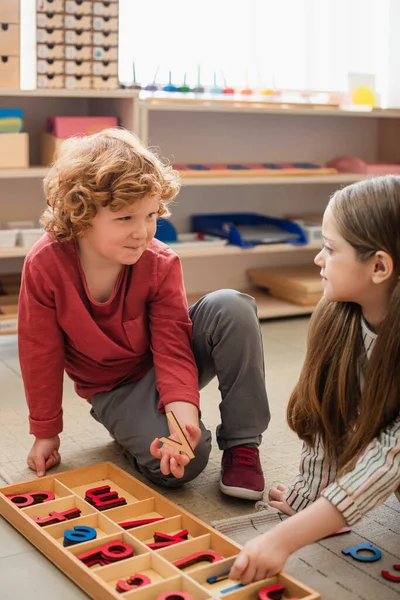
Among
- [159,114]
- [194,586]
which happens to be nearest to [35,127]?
[159,114]

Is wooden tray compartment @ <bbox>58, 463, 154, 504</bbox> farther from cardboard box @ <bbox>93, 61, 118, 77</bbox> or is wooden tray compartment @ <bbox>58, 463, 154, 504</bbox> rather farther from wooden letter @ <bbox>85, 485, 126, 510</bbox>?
cardboard box @ <bbox>93, 61, 118, 77</bbox>

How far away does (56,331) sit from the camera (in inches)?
55.3

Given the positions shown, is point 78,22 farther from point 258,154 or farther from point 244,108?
point 258,154

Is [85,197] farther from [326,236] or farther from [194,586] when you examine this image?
[194,586]

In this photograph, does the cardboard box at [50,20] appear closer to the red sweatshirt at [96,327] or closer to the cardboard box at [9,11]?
the cardboard box at [9,11]

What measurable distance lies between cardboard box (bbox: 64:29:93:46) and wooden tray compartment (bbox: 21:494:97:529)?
1.49 m

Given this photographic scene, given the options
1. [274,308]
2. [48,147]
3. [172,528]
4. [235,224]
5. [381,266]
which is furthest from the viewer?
[235,224]

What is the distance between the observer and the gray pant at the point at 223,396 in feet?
4.57

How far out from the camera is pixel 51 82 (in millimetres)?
2311

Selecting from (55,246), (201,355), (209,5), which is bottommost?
(201,355)

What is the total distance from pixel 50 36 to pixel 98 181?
1178mm

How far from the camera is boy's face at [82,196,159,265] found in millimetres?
1321

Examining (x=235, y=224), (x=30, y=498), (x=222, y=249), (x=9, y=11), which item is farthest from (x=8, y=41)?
(x=30, y=498)

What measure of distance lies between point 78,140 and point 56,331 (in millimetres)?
337
